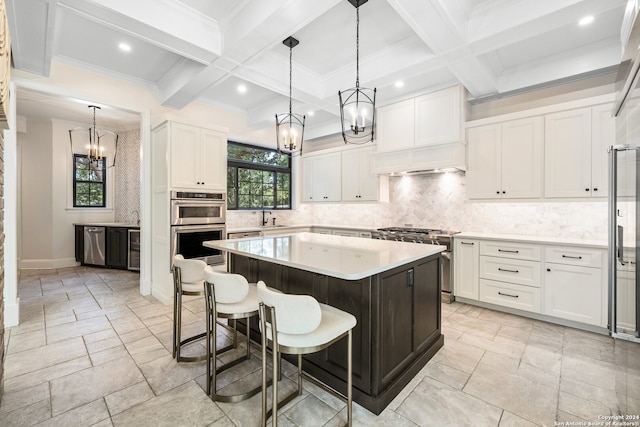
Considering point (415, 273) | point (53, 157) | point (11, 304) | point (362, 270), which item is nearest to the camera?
point (362, 270)

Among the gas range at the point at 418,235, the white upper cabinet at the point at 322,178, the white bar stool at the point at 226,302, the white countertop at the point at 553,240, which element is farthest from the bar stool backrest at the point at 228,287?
the white upper cabinet at the point at 322,178

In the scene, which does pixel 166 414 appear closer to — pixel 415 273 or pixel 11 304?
pixel 415 273

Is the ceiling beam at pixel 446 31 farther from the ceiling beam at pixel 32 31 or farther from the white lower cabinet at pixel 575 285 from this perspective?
the ceiling beam at pixel 32 31

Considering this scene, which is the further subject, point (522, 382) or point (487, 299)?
point (487, 299)

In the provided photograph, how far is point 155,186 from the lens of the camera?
408 centimetres

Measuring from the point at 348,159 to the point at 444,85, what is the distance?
2102 mm

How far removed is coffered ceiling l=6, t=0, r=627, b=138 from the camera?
91.9 inches

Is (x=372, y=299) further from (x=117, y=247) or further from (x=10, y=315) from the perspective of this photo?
(x=117, y=247)

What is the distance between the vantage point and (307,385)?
6.97 feet

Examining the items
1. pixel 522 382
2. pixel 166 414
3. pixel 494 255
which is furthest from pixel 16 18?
A: pixel 494 255

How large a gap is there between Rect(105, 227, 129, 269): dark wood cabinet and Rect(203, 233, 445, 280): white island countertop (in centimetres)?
408

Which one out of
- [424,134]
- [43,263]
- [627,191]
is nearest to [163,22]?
[424,134]

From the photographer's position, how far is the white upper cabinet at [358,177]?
202 inches

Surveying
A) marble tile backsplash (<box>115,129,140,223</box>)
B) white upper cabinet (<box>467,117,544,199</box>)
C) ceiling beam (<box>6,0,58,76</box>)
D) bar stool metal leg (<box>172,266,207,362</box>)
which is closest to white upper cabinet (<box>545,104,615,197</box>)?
white upper cabinet (<box>467,117,544,199</box>)
